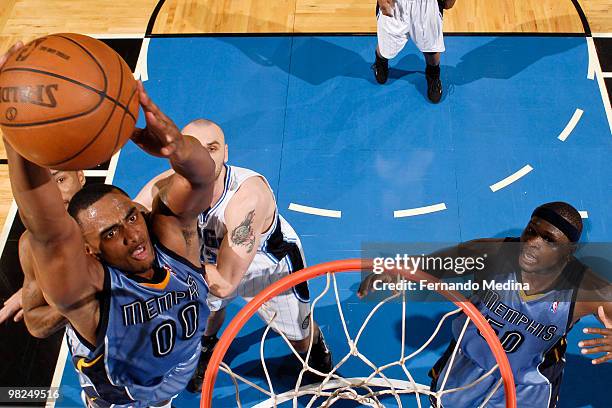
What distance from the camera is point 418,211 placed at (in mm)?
5648

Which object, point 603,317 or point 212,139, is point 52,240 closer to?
point 212,139

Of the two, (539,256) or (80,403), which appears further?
(80,403)

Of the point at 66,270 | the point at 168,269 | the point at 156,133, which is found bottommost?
the point at 168,269

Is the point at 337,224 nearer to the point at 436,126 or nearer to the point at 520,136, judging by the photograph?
the point at 436,126

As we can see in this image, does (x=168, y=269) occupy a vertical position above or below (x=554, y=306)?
above

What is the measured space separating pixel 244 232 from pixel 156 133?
4.90ft

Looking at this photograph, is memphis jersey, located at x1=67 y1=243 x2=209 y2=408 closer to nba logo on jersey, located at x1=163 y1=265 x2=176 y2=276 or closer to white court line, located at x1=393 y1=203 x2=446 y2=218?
nba logo on jersey, located at x1=163 y1=265 x2=176 y2=276

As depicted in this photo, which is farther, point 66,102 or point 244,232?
point 244,232

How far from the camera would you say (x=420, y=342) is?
16.4 ft

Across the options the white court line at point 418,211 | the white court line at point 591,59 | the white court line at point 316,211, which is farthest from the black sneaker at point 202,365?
the white court line at point 591,59

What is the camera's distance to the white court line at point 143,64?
6698mm

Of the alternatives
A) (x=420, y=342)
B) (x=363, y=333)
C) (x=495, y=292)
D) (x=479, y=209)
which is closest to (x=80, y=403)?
(x=363, y=333)

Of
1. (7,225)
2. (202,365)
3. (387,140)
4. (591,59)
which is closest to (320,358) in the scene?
(202,365)

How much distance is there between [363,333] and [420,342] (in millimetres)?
359
